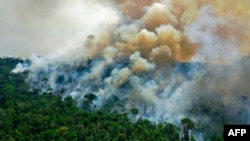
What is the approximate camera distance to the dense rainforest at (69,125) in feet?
228

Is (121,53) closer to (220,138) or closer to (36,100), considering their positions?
(36,100)

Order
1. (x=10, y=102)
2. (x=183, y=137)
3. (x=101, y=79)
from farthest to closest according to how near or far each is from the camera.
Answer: (x=101, y=79) → (x=10, y=102) → (x=183, y=137)

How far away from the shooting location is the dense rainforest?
228ft

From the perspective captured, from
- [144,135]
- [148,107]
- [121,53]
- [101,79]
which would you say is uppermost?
[121,53]

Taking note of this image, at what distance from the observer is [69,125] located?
76750 millimetres

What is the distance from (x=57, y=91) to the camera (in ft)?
372

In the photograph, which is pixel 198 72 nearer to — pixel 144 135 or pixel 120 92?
pixel 120 92

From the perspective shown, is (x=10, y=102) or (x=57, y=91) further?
(x=57, y=91)

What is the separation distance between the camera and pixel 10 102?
94812 millimetres

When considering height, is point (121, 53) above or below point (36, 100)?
above

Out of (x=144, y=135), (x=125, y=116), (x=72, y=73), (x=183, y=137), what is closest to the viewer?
(x=144, y=135)

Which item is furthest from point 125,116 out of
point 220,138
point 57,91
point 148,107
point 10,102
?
point 57,91

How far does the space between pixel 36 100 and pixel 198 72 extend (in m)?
39.1

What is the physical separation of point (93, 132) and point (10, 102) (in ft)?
101
